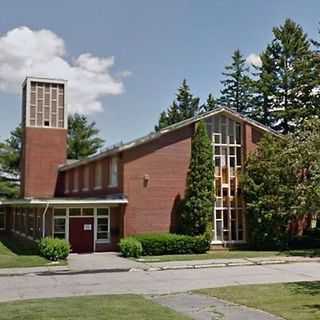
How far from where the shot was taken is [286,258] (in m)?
26.8

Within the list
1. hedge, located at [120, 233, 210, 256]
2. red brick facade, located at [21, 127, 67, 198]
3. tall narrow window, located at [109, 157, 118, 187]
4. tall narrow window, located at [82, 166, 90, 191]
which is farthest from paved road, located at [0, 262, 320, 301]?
red brick facade, located at [21, 127, 67, 198]

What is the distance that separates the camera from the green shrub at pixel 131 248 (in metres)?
26.9

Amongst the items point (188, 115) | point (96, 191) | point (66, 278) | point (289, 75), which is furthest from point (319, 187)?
point (188, 115)

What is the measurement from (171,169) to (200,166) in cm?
177

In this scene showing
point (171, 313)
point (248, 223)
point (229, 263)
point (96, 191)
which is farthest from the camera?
point (96, 191)

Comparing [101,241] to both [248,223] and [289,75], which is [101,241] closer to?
[248,223]

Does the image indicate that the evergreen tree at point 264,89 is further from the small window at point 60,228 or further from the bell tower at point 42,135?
the small window at point 60,228

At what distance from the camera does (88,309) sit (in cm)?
1211

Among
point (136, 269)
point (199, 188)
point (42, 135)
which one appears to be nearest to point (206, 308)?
point (136, 269)

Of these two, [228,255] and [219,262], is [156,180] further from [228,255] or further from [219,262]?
[219,262]

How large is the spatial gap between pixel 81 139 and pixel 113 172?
131 feet

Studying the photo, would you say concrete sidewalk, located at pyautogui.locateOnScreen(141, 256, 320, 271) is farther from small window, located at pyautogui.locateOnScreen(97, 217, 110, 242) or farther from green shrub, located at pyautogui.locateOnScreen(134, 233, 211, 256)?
small window, located at pyautogui.locateOnScreen(97, 217, 110, 242)

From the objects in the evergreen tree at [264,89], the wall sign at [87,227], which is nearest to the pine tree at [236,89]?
the evergreen tree at [264,89]

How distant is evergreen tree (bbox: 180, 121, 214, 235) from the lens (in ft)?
98.7
